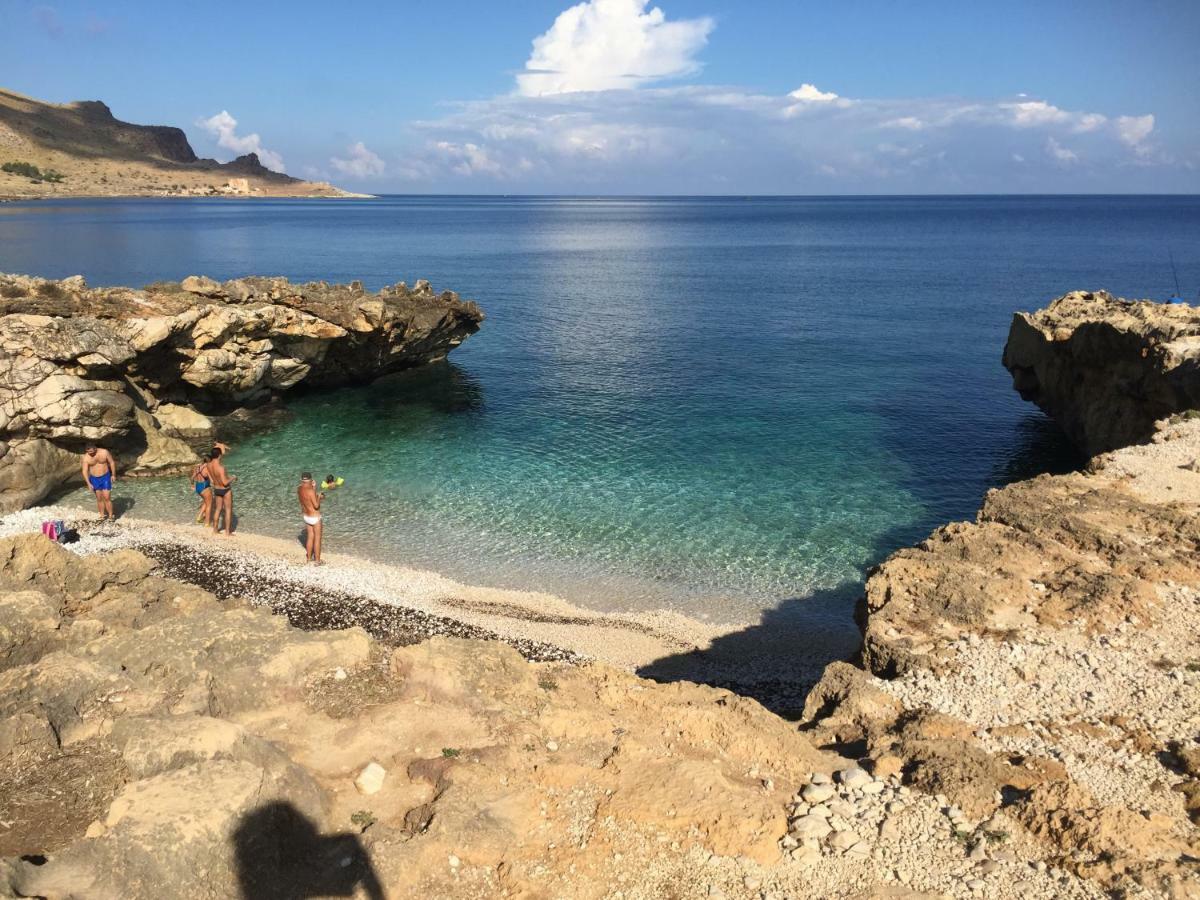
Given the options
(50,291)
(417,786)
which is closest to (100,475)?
(50,291)

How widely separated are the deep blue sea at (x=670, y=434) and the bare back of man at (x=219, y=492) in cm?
100

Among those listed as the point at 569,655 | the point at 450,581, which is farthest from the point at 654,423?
the point at 569,655

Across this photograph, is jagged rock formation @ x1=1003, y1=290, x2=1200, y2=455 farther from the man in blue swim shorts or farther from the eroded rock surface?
the man in blue swim shorts

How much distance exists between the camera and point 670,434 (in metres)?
35.0

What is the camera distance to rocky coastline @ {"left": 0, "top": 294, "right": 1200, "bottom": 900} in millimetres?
8281

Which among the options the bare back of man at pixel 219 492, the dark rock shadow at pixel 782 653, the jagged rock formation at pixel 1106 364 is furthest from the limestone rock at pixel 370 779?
the jagged rock formation at pixel 1106 364

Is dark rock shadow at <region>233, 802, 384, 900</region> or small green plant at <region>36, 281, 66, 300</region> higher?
small green plant at <region>36, 281, 66, 300</region>

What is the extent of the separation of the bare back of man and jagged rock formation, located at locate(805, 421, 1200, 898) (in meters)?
19.3

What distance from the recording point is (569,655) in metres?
18.3

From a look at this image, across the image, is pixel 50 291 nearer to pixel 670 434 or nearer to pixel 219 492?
pixel 219 492

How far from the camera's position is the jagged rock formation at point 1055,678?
888 cm

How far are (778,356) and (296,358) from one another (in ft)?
96.2

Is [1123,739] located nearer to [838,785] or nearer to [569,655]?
[838,785]

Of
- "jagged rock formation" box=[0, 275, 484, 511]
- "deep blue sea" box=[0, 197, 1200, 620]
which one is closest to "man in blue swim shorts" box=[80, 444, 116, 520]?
"deep blue sea" box=[0, 197, 1200, 620]
